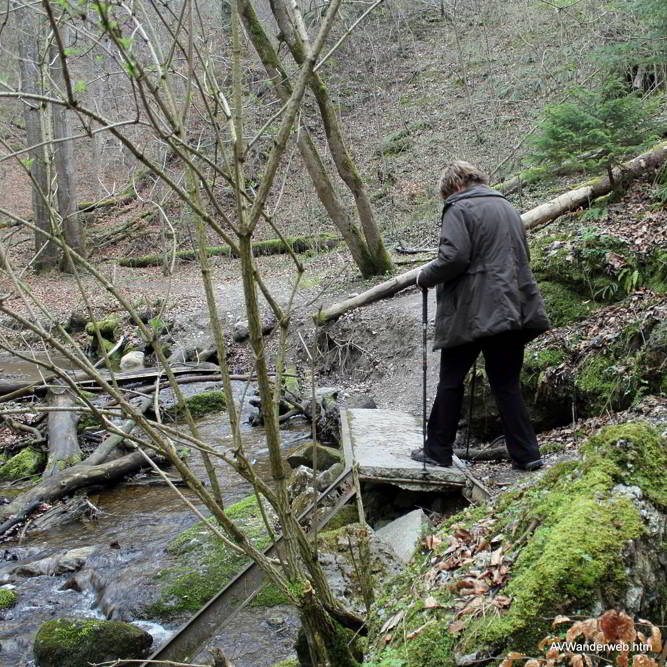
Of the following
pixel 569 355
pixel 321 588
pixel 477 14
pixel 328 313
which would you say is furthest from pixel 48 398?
pixel 477 14

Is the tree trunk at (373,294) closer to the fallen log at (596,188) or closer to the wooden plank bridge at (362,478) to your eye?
the fallen log at (596,188)

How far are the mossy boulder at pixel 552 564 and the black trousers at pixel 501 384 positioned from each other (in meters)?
1.98

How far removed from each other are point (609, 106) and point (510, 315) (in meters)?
5.56

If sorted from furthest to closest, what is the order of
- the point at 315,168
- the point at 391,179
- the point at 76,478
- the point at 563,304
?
the point at 391,179 < the point at 315,168 < the point at 76,478 < the point at 563,304

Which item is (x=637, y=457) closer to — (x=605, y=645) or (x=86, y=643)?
(x=605, y=645)

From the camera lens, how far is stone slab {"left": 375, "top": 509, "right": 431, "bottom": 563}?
434 centimetres

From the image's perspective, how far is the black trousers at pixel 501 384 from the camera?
4.87m

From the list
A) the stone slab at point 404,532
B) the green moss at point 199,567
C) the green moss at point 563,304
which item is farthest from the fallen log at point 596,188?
the green moss at point 199,567

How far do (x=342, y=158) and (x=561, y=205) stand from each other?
4181mm

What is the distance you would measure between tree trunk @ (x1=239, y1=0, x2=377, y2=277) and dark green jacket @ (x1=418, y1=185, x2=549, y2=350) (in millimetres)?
7218

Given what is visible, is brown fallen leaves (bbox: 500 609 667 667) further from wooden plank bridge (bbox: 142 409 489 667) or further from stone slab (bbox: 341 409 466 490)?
stone slab (bbox: 341 409 466 490)

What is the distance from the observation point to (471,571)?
8.35 ft

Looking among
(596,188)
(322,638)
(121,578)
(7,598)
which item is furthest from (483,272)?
(596,188)

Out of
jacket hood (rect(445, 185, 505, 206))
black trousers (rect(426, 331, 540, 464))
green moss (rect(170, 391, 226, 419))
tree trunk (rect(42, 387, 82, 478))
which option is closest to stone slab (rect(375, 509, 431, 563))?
black trousers (rect(426, 331, 540, 464))
